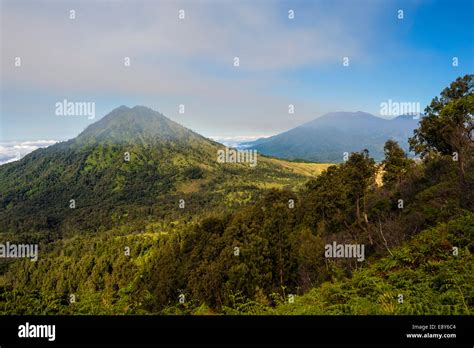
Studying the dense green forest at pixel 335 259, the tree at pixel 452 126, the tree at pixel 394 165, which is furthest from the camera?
the tree at pixel 394 165

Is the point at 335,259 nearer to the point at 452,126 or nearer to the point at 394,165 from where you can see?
the point at 452,126

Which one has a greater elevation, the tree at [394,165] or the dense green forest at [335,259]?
the tree at [394,165]

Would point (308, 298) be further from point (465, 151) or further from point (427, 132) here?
point (427, 132)

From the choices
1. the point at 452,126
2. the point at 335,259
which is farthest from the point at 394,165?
the point at 335,259

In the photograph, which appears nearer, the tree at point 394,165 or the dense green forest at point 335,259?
the dense green forest at point 335,259

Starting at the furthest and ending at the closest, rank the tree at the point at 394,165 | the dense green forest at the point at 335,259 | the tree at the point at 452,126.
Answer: the tree at the point at 394,165
the tree at the point at 452,126
the dense green forest at the point at 335,259

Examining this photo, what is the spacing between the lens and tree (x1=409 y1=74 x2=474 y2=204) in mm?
14728

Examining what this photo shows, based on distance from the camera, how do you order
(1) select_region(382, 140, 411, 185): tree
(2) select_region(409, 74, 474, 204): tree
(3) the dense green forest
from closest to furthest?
(3) the dense green forest < (2) select_region(409, 74, 474, 204): tree < (1) select_region(382, 140, 411, 185): tree

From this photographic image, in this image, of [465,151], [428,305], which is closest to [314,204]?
[465,151]

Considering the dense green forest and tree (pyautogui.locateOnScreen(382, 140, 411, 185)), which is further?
tree (pyautogui.locateOnScreen(382, 140, 411, 185))

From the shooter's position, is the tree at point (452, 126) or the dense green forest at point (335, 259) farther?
the tree at point (452, 126)

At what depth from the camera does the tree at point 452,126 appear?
14.7 metres

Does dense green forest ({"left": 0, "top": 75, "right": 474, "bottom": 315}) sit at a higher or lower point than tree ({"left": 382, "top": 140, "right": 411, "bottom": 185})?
lower

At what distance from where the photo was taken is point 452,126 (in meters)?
16.0
